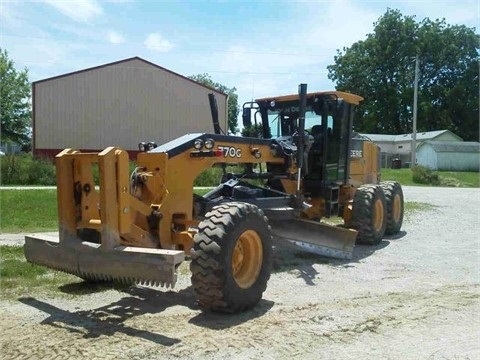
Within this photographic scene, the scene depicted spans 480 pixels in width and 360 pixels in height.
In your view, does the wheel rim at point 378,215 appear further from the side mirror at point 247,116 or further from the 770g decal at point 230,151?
the 770g decal at point 230,151

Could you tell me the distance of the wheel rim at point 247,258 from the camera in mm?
5875

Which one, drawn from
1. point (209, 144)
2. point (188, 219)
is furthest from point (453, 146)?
point (188, 219)

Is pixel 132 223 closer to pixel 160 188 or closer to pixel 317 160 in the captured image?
pixel 160 188

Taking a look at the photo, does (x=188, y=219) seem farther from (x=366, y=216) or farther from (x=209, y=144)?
(x=366, y=216)

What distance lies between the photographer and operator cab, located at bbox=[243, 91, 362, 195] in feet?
31.6

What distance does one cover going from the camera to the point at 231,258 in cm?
554

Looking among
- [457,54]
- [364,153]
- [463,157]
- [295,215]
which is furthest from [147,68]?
[457,54]

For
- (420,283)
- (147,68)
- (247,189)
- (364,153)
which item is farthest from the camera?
(147,68)

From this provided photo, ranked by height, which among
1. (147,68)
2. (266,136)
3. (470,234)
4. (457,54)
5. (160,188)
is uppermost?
(457,54)

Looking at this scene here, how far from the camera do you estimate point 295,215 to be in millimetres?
8531

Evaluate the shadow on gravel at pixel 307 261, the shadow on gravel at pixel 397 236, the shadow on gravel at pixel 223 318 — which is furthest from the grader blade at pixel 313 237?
the shadow on gravel at pixel 397 236

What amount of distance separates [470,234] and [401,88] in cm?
5416

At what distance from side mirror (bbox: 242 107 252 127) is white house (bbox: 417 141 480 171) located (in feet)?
153

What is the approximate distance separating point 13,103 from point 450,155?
42.7 metres
